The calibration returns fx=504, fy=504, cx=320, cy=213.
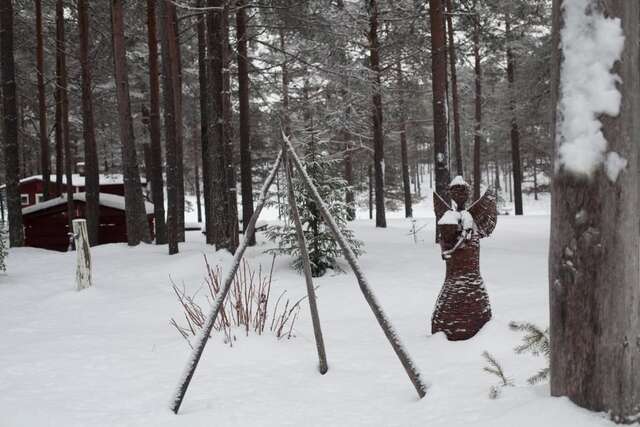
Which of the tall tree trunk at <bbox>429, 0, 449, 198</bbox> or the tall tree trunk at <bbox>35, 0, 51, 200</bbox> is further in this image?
the tall tree trunk at <bbox>35, 0, 51, 200</bbox>

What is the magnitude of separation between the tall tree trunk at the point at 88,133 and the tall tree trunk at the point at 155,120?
66.2 inches

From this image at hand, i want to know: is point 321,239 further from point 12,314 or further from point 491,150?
point 491,150

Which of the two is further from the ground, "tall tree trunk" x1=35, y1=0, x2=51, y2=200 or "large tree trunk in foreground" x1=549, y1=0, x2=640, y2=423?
"tall tree trunk" x1=35, y1=0, x2=51, y2=200

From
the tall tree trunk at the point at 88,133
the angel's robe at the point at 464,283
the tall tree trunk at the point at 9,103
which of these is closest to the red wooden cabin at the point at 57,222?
the tall tree trunk at the point at 88,133

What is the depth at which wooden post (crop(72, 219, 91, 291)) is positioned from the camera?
27.8 ft

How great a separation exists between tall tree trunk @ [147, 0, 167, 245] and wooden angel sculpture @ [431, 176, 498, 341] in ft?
35.3

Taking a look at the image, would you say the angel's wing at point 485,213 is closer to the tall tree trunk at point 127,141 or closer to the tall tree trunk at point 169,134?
the tall tree trunk at point 169,134

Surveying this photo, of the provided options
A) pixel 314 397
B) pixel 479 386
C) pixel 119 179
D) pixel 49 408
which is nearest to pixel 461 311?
pixel 479 386

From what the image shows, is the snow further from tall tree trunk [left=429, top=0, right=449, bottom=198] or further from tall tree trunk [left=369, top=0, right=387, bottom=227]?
tall tree trunk [left=369, top=0, right=387, bottom=227]

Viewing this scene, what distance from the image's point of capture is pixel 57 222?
16.9 metres

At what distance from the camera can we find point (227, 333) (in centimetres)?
528

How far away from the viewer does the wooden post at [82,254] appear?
8.48 metres

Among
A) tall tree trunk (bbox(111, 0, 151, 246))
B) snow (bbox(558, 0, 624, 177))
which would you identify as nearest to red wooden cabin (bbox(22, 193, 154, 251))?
tall tree trunk (bbox(111, 0, 151, 246))

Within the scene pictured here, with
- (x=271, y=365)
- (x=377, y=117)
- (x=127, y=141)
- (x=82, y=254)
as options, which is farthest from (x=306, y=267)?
(x=377, y=117)
